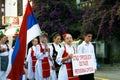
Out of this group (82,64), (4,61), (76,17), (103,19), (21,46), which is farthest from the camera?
(76,17)

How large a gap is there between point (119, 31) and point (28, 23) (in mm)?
18123

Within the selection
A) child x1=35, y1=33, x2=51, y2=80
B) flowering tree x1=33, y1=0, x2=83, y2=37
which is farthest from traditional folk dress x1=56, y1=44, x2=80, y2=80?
flowering tree x1=33, y1=0, x2=83, y2=37

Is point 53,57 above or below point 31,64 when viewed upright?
above

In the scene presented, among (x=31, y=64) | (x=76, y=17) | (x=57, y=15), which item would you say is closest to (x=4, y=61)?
(x=31, y=64)

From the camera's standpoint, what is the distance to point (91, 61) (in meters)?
10.9

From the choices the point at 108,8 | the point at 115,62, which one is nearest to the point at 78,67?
the point at 108,8

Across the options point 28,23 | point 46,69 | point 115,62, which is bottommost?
point 115,62

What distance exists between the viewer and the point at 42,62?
12633 mm

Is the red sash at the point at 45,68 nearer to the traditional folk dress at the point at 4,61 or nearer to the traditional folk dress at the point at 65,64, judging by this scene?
the traditional folk dress at the point at 4,61

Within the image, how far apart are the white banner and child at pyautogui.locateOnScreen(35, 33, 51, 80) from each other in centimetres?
131

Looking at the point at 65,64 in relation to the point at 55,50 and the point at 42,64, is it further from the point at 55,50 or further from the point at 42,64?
the point at 42,64

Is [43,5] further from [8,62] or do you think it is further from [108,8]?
[8,62]

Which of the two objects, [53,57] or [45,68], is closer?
Result: [53,57]

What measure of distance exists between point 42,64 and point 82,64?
219 cm
